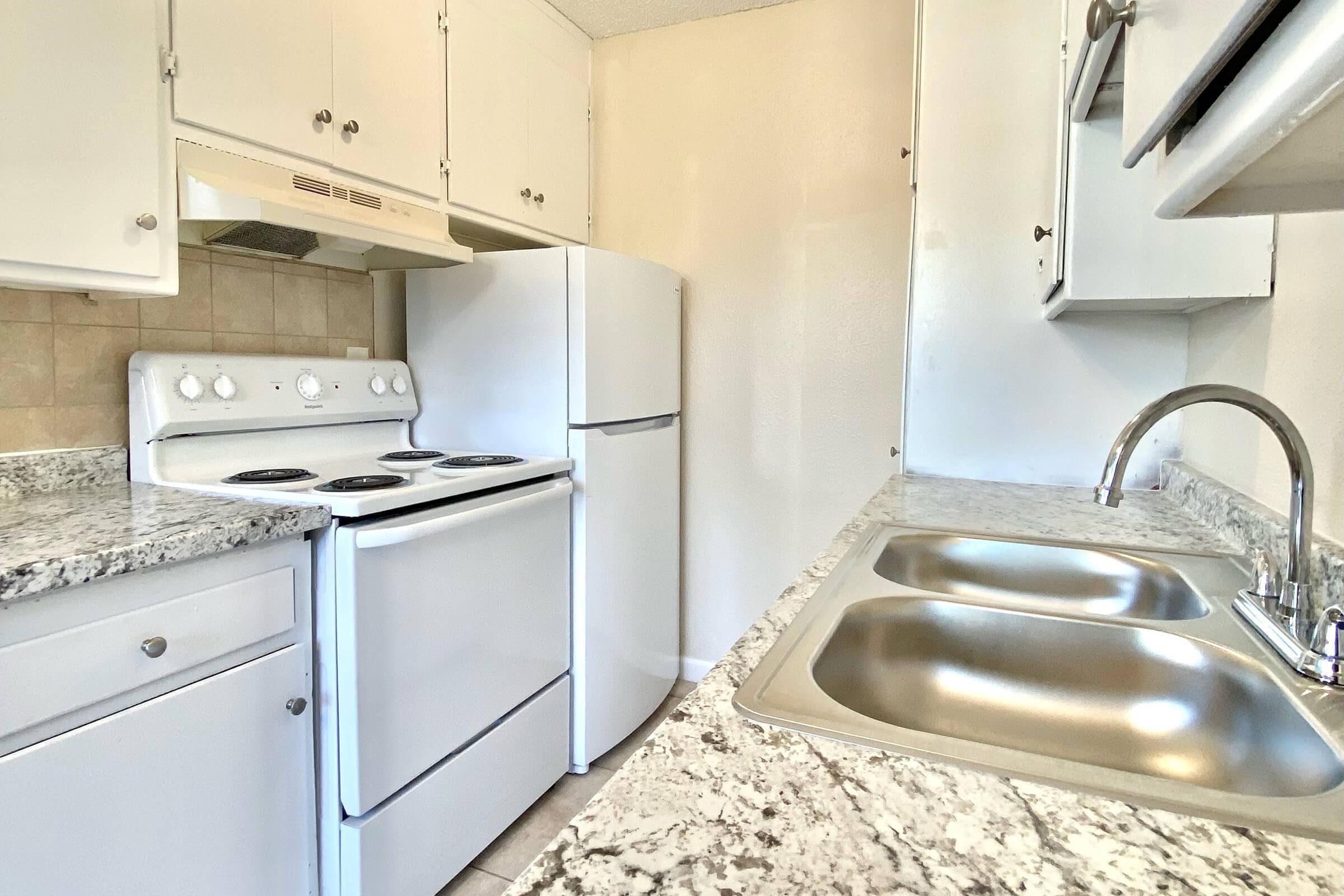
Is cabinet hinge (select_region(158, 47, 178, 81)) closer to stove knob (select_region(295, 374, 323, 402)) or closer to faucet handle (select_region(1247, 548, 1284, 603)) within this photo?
stove knob (select_region(295, 374, 323, 402))

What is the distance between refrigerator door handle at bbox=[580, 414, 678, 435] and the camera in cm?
213

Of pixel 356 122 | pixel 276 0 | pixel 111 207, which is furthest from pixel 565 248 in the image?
pixel 111 207

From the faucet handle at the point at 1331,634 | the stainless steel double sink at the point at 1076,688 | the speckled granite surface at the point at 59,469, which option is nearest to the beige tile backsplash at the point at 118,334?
the speckled granite surface at the point at 59,469

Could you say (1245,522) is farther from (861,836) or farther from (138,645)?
(138,645)

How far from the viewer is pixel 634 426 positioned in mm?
2367

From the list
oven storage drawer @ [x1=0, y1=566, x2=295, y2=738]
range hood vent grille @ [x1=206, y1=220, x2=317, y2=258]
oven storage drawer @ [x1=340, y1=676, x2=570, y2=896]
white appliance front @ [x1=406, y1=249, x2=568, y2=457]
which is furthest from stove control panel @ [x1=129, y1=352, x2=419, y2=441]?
oven storage drawer @ [x1=340, y1=676, x2=570, y2=896]

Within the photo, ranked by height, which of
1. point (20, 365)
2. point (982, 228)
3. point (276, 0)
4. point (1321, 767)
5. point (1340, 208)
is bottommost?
point (1321, 767)

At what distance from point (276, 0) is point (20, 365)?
0.92 meters

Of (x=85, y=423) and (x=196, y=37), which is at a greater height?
(x=196, y=37)

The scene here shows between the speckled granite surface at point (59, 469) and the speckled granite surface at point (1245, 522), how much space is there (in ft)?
6.75

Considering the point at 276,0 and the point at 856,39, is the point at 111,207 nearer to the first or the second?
the point at 276,0

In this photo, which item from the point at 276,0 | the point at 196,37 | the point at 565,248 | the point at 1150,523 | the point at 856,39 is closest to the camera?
the point at 1150,523

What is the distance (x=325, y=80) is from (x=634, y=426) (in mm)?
1236

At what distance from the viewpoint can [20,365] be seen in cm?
146
